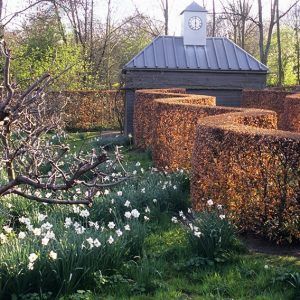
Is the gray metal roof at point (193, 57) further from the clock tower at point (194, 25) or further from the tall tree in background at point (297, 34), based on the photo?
the tall tree in background at point (297, 34)

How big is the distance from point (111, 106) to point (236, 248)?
17586 mm

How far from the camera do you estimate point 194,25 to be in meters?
20.0

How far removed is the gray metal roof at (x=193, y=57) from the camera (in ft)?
61.3

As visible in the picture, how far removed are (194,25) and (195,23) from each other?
0.13 metres

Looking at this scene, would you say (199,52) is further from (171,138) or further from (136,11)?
(136,11)

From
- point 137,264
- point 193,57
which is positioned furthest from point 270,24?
point 137,264

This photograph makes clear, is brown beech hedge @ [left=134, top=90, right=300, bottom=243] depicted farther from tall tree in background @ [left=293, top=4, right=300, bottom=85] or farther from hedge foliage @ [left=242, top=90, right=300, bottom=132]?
tall tree in background @ [left=293, top=4, right=300, bottom=85]

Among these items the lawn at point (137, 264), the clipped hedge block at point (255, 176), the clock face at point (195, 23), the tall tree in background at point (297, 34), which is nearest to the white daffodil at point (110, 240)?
the lawn at point (137, 264)

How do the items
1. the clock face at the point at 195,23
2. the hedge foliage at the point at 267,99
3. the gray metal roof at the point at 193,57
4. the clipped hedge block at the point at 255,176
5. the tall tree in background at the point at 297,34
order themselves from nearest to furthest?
1. the clipped hedge block at the point at 255,176
2. the hedge foliage at the point at 267,99
3. the gray metal roof at the point at 193,57
4. the clock face at the point at 195,23
5. the tall tree in background at the point at 297,34

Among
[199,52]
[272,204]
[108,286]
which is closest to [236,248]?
[272,204]

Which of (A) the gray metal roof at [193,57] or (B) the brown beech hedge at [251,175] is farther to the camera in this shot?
(A) the gray metal roof at [193,57]

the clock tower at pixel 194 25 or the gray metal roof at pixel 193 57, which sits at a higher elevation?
the clock tower at pixel 194 25

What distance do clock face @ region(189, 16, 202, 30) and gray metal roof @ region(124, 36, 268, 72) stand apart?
667 millimetres

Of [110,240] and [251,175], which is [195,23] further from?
[110,240]
